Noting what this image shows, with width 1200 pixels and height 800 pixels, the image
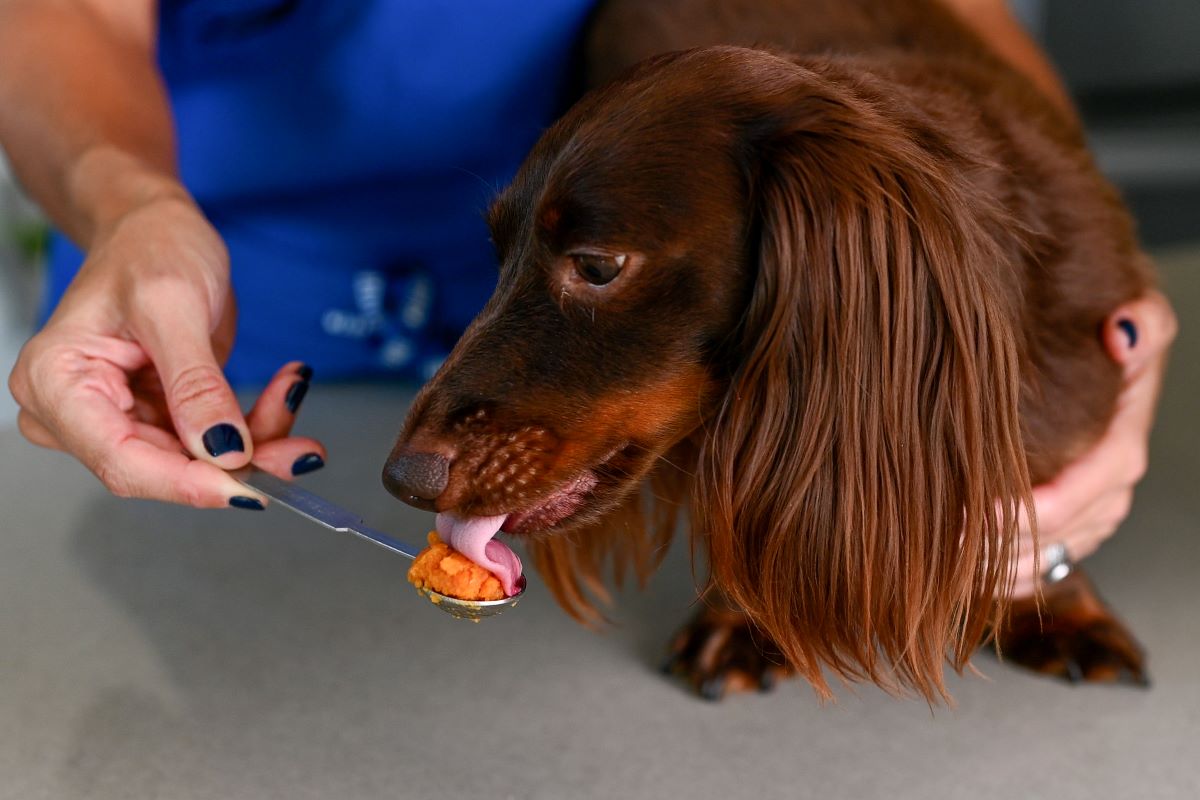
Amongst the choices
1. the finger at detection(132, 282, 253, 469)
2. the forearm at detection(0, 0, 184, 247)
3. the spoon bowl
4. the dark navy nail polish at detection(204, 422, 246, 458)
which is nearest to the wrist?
the forearm at detection(0, 0, 184, 247)

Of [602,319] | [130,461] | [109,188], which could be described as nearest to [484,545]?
[602,319]

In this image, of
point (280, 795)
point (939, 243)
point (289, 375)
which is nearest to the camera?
point (939, 243)

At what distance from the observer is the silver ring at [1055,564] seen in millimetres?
1224

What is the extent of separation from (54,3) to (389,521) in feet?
2.61

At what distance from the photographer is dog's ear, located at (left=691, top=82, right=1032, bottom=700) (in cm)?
91

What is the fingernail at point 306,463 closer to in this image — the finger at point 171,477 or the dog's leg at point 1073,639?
the finger at point 171,477

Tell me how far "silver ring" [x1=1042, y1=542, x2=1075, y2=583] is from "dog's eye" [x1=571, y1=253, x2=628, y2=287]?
59 cm

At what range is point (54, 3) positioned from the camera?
1.53 m

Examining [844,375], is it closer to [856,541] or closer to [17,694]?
[856,541]

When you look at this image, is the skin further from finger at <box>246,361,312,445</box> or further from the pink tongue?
the pink tongue

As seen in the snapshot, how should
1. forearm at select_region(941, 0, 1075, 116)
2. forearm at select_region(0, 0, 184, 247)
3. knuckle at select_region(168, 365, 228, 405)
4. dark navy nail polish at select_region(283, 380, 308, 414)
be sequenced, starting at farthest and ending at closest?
forearm at select_region(941, 0, 1075, 116) < forearm at select_region(0, 0, 184, 247) < dark navy nail polish at select_region(283, 380, 308, 414) < knuckle at select_region(168, 365, 228, 405)

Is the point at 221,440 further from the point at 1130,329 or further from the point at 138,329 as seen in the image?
the point at 1130,329

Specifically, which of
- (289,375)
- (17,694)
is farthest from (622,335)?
(17,694)

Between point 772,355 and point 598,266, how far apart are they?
0.49 ft
